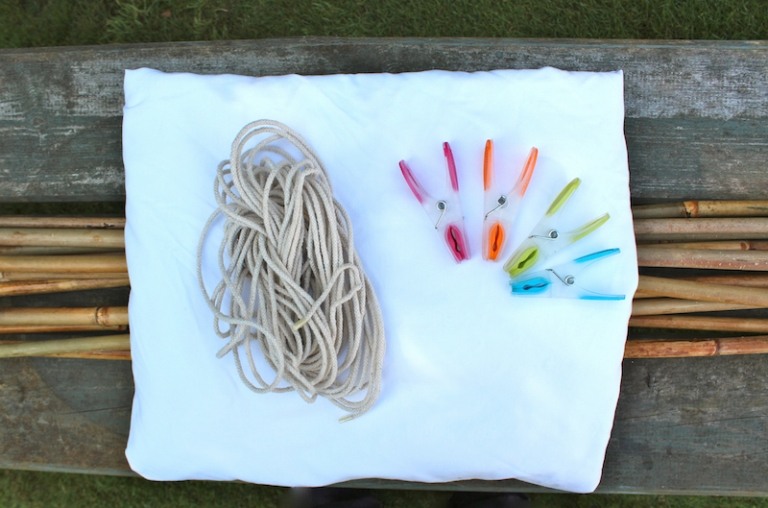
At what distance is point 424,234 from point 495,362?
21 cm

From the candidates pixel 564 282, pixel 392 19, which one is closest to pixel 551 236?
pixel 564 282

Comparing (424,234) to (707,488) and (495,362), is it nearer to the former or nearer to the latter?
(495,362)

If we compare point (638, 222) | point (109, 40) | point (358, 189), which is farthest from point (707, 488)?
point (109, 40)

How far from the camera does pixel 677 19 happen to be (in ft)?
4.20

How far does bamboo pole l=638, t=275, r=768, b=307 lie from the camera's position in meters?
0.99

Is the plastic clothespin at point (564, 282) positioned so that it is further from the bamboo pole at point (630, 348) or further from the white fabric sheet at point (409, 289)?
the bamboo pole at point (630, 348)

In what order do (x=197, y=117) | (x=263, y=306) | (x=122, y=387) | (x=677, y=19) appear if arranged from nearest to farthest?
(x=263, y=306), (x=197, y=117), (x=122, y=387), (x=677, y=19)

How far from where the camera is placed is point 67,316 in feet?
3.49

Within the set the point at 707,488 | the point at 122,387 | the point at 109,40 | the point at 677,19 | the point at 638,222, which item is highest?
the point at 677,19

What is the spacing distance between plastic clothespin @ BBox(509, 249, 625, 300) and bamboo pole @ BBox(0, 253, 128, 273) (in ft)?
2.12

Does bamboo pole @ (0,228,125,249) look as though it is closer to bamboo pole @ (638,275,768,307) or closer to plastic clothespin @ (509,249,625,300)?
plastic clothespin @ (509,249,625,300)

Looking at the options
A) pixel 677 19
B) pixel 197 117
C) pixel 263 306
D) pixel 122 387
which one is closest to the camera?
pixel 263 306

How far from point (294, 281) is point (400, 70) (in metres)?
0.44

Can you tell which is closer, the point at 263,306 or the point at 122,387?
the point at 263,306
